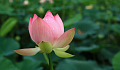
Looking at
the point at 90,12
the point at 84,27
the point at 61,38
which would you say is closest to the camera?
the point at 61,38

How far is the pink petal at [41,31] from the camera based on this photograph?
1.11 ft

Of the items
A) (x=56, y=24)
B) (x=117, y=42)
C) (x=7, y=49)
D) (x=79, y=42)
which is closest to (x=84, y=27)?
(x=79, y=42)

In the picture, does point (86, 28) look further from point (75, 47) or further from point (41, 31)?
point (41, 31)

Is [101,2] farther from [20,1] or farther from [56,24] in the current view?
[56,24]

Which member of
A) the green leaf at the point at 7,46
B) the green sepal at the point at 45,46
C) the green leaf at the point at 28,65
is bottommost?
the green leaf at the point at 28,65

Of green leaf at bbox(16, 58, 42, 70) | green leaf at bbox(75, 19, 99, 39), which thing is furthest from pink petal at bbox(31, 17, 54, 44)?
green leaf at bbox(75, 19, 99, 39)

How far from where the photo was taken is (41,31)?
13.5 inches

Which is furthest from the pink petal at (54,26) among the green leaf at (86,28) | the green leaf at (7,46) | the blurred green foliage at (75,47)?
the green leaf at (86,28)

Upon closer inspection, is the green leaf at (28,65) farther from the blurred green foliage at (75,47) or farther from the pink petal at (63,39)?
the pink petal at (63,39)

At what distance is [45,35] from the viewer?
0.34m

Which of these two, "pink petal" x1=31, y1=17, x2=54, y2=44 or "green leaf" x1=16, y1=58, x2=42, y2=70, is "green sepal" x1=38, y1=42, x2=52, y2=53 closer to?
"pink petal" x1=31, y1=17, x2=54, y2=44

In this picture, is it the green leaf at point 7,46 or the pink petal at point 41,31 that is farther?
the green leaf at point 7,46

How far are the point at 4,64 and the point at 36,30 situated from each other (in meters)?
0.41

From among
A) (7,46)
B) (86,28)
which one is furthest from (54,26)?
(86,28)
